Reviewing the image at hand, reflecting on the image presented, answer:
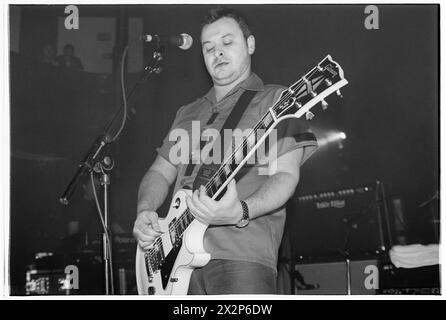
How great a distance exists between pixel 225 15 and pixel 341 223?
1110 millimetres

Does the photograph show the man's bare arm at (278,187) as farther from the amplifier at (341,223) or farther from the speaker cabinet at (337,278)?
the speaker cabinet at (337,278)

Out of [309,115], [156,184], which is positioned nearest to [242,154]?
[309,115]

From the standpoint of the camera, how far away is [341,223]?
3.19 meters

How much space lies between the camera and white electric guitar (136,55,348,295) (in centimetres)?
273

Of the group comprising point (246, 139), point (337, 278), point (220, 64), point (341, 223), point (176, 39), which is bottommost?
point (337, 278)

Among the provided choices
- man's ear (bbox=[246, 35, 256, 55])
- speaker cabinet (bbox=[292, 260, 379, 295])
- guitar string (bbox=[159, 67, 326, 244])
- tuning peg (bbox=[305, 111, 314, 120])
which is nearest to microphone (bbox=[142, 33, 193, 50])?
man's ear (bbox=[246, 35, 256, 55])

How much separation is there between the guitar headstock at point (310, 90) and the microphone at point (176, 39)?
494 millimetres

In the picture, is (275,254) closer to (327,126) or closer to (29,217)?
(327,126)

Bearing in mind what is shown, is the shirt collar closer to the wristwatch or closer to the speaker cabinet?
the wristwatch

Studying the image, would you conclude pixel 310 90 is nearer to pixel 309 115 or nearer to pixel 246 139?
pixel 309 115

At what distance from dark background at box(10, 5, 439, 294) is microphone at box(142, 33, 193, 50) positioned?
0.15 feet

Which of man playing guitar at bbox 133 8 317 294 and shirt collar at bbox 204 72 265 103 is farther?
shirt collar at bbox 204 72 265 103

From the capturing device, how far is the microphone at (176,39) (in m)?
2.93

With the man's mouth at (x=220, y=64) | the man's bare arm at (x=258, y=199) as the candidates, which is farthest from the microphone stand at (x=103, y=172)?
the man's bare arm at (x=258, y=199)
